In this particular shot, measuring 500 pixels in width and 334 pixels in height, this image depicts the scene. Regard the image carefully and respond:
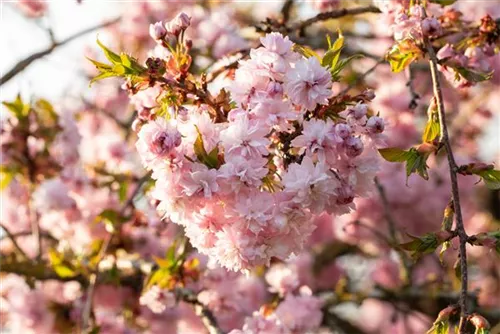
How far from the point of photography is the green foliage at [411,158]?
1.66 meters

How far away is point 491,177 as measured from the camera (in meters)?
1.64

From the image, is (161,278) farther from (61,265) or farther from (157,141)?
(157,141)

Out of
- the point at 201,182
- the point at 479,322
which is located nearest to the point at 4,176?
the point at 201,182

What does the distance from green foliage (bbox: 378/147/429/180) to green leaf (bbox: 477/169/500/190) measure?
0.11 m

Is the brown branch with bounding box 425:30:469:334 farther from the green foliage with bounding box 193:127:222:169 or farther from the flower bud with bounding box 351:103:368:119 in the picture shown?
the green foliage with bounding box 193:127:222:169

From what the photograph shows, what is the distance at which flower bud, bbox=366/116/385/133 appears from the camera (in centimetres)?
161

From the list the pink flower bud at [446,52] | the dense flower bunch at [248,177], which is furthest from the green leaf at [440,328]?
the pink flower bud at [446,52]

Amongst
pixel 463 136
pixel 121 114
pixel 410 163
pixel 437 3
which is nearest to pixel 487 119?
pixel 463 136

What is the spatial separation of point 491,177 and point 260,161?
1.54 ft

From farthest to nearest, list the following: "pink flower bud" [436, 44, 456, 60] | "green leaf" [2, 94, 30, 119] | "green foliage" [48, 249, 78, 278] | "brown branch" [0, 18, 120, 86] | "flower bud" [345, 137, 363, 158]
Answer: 1. "green leaf" [2, 94, 30, 119]
2. "green foliage" [48, 249, 78, 278]
3. "brown branch" [0, 18, 120, 86]
4. "pink flower bud" [436, 44, 456, 60]
5. "flower bud" [345, 137, 363, 158]

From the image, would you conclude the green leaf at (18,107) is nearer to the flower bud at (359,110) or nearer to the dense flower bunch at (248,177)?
the dense flower bunch at (248,177)

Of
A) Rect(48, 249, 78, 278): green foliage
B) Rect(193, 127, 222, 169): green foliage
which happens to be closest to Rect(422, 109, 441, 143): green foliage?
Rect(193, 127, 222, 169): green foliage

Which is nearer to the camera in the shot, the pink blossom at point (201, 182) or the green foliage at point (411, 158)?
the pink blossom at point (201, 182)

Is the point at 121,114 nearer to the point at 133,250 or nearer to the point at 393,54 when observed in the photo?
the point at 133,250
